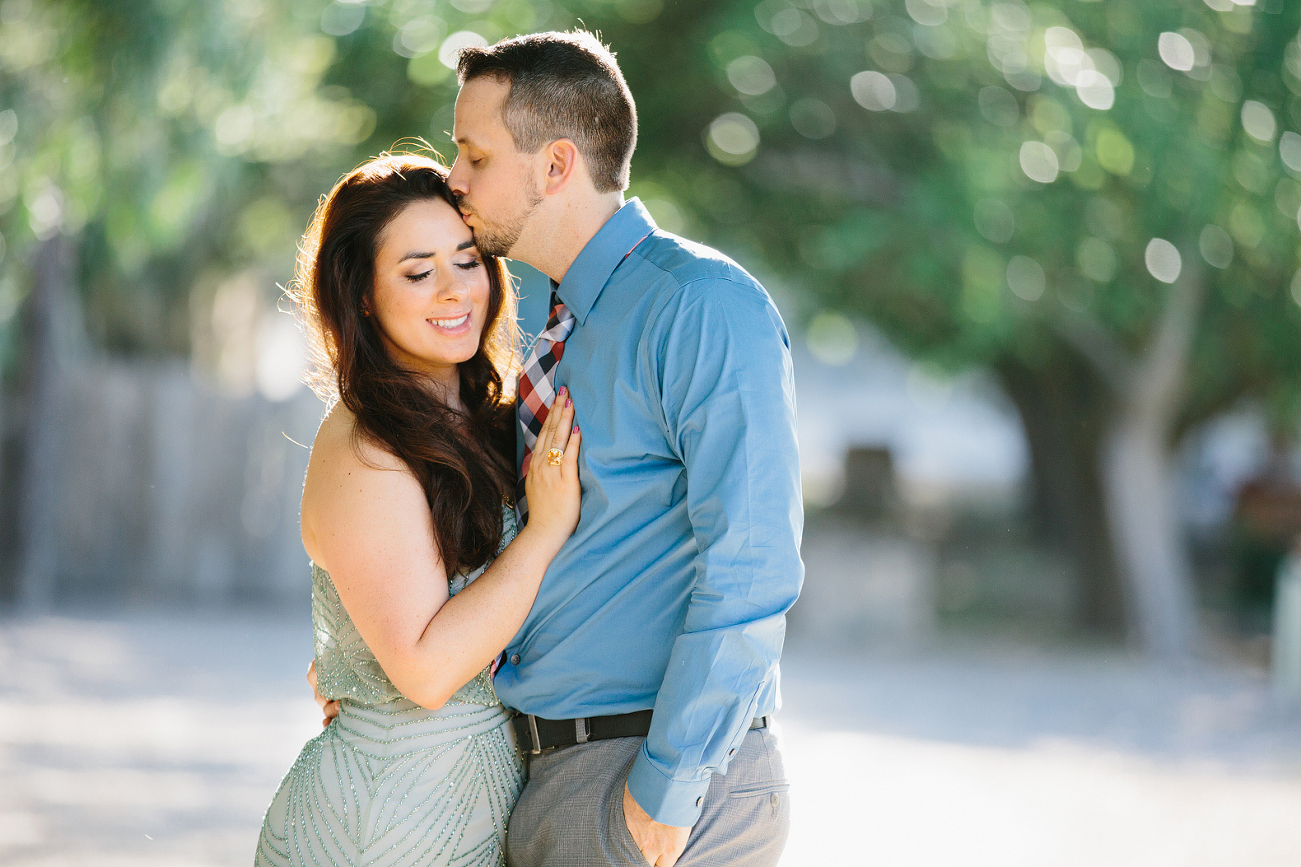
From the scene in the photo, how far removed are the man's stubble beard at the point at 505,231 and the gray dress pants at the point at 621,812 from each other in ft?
3.30

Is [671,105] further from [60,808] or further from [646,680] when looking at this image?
[646,680]

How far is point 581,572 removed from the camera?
92.4 inches

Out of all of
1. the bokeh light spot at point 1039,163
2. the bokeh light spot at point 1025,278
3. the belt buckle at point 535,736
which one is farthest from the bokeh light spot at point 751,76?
the belt buckle at point 535,736

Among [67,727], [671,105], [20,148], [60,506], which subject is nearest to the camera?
[20,148]

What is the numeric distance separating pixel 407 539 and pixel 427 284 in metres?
0.55

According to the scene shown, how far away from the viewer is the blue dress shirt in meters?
2.11

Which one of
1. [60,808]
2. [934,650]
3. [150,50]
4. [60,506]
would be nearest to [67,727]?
[60,808]

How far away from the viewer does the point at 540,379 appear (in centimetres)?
251

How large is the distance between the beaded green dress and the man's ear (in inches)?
28.2

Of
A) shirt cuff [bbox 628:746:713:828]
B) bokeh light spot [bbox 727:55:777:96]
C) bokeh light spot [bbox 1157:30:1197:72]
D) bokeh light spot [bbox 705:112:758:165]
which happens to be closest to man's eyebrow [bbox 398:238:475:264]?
shirt cuff [bbox 628:746:713:828]

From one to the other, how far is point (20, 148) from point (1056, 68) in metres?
6.30

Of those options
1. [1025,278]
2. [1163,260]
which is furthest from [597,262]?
[1163,260]

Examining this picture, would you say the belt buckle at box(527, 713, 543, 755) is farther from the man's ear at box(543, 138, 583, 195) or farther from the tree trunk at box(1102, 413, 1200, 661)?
the tree trunk at box(1102, 413, 1200, 661)

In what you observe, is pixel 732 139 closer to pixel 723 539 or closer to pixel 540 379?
pixel 540 379
